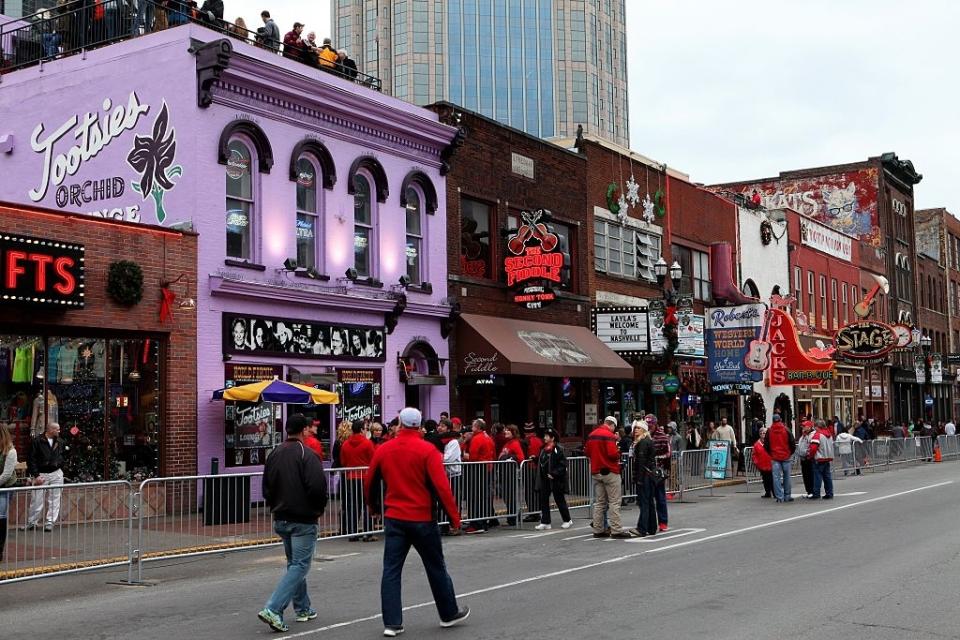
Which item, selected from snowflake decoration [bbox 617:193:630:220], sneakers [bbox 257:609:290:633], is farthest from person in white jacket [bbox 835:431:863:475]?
sneakers [bbox 257:609:290:633]

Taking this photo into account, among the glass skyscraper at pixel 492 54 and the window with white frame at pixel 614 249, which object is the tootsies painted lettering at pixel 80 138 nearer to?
the window with white frame at pixel 614 249

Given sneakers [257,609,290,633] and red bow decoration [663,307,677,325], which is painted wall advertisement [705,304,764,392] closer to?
red bow decoration [663,307,677,325]

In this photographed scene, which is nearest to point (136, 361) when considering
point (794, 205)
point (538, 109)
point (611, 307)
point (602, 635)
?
point (602, 635)

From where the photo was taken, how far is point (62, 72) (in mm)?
21875

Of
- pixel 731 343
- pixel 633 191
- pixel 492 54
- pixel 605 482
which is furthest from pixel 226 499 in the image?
pixel 492 54

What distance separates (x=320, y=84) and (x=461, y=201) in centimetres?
592

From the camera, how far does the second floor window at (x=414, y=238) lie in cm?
2534

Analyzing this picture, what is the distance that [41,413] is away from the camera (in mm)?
17969

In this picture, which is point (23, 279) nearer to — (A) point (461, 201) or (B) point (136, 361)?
(B) point (136, 361)

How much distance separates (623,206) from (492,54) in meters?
105

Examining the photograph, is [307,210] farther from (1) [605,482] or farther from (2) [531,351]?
(1) [605,482]

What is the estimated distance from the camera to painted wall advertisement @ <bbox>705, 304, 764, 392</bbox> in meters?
35.7

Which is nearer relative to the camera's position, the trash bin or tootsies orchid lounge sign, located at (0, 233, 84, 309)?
the trash bin

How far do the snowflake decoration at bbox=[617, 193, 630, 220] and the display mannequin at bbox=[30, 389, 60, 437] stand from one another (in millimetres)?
19462
